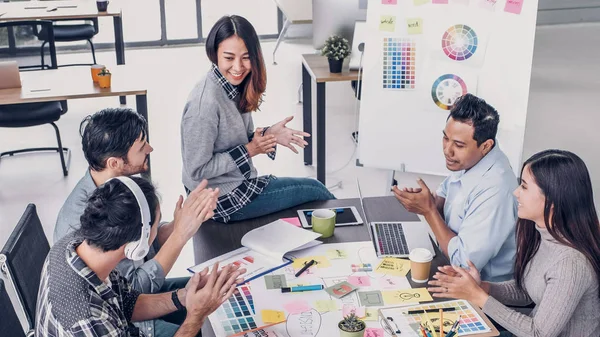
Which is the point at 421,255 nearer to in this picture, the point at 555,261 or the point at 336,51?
the point at 555,261

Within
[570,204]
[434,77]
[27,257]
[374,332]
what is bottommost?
[374,332]

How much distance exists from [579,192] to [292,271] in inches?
35.0

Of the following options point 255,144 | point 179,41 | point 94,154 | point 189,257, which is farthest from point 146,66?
point 94,154

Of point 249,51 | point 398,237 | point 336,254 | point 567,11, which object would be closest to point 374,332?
point 336,254

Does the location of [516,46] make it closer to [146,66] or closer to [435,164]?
[435,164]

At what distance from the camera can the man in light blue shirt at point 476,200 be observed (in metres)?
2.32

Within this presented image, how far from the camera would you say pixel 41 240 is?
2342 mm

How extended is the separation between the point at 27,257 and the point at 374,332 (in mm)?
1071

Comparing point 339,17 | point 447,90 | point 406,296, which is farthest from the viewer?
point 339,17

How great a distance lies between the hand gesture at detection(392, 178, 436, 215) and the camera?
251 centimetres

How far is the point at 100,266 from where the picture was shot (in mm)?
1765

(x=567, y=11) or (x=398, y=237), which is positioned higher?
(x=567, y=11)

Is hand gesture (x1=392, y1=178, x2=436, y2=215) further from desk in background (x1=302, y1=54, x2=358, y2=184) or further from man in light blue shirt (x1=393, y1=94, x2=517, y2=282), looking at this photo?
desk in background (x1=302, y1=54, x2=358, y2=184)

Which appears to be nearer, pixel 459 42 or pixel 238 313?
pixel 238 313
